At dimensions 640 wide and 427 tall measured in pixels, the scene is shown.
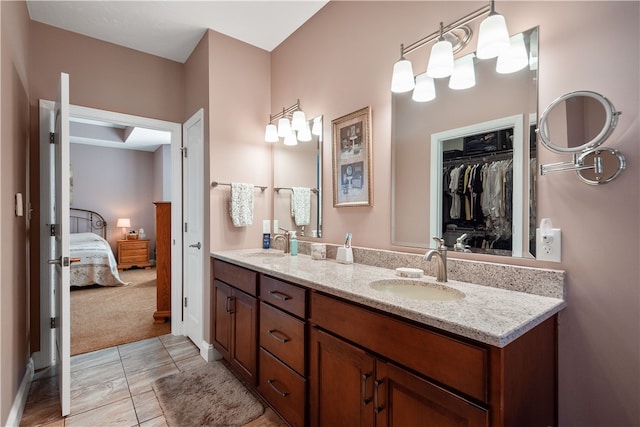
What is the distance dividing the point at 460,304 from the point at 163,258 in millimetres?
2902

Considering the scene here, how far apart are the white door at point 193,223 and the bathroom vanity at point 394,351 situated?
1.00 m

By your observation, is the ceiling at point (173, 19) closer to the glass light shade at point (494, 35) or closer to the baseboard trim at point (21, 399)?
the glass light shade at point (494, 35)

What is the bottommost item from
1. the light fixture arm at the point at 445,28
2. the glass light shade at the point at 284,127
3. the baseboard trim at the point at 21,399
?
the baseboard trim at the point at 21,399

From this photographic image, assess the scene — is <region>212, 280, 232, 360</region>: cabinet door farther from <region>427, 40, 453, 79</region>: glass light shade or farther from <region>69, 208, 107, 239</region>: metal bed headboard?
<region>69, 208, 107, 239</region>: metal bed headboard

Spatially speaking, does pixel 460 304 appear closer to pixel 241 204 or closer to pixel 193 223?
pixel 241 204

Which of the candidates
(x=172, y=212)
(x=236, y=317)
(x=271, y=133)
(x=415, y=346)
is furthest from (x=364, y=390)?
(x=172, y=212)

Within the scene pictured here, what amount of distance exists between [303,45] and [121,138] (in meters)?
5.30

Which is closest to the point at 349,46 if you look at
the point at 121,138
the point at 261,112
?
the point at 261,112

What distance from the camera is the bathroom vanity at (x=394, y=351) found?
2.79 ft

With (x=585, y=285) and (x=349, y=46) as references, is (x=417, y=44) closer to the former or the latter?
(x=349, y=46)

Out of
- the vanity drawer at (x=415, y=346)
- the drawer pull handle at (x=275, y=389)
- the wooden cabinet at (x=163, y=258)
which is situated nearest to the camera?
the vanity drawer at (x=415, y=346)

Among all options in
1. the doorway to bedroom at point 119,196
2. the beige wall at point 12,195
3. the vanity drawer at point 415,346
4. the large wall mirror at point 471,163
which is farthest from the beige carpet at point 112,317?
the large wall mirror at point 471,163

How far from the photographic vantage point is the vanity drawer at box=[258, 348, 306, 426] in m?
1.48

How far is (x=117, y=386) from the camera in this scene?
6.73ft
